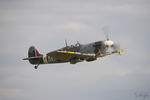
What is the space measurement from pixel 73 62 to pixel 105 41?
4.01 meters

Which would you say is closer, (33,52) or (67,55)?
(67,55)

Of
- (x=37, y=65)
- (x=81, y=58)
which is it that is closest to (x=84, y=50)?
(x=81, y=58)

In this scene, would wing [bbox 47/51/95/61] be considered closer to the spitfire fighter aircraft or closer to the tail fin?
the spitfire fighter aircraft

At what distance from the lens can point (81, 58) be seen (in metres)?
41.5

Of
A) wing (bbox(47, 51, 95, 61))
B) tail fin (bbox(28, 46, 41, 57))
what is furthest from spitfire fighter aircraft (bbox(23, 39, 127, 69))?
tail fin (bbox(28, 46, 41, 57))

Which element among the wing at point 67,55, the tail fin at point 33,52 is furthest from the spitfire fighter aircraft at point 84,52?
the tail fin at point 33,52

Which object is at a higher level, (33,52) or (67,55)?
(33,52)

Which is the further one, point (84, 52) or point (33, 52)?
point (33, 52)

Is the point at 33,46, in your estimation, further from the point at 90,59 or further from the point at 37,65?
the point at 90,59

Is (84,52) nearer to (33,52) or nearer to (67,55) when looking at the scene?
(67,55)

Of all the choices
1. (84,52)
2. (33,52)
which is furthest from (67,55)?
(33,52)

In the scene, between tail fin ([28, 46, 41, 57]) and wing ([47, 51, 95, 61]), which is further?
tail fin ([28, 46, 41, 57])

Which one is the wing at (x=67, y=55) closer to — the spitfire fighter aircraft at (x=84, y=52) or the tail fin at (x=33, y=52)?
the spitfire fighter aircraft at (x=84, y=52)

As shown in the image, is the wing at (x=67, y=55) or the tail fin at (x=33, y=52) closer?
the wing at (x=67, y=55)
